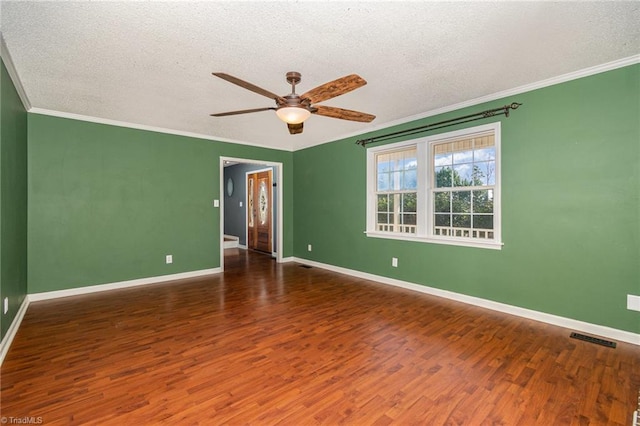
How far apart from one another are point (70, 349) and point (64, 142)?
2.96 metres

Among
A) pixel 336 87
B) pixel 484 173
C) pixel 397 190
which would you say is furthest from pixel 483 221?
pixel 336 87

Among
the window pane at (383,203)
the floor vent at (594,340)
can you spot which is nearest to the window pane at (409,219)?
the window pane at (383,203)

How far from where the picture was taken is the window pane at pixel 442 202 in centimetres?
402

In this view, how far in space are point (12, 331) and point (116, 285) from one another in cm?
169

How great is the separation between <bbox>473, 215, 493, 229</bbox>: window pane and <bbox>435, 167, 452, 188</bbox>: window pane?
1.80ft

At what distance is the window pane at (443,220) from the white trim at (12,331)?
4620mm

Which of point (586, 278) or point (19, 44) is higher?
point (19, 44)

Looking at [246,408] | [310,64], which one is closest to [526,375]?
[246,408]

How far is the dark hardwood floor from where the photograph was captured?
178 centimetres

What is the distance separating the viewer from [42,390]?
1.97m

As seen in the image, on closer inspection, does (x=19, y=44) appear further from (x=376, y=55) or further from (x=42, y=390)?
(x=376, y=55)

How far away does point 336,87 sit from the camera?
2324 millimetres

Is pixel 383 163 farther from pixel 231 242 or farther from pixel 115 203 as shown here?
pixel 231 242

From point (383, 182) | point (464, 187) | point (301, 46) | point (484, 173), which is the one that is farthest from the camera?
point (383, 182)
